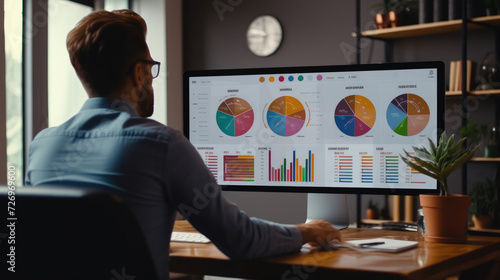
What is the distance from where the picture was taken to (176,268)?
1340mm

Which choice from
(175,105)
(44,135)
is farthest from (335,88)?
(175,105)

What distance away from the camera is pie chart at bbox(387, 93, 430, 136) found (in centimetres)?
165

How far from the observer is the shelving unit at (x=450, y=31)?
3.41 meters

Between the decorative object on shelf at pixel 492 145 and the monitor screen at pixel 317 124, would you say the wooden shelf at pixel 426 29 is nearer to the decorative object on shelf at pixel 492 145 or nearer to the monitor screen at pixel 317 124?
the decorative object on shelf at pixel 492 145

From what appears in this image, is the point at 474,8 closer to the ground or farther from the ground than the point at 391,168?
farther from the ground

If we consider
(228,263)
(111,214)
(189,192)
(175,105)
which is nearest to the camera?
(111,214)

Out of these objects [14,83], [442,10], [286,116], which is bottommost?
[286,116]

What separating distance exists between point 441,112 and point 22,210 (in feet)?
4.00

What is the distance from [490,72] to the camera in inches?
135

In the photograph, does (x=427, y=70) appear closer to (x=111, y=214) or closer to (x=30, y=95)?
(x=111, y=214)

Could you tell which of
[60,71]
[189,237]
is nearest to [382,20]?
[60,71]

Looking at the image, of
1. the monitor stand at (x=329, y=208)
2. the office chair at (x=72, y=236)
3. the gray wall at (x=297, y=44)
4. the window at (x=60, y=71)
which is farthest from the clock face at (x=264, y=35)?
the office chair at (x=72, y=236)

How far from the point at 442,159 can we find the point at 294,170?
43 cm

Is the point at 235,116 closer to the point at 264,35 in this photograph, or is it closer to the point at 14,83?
the point at 14,83
